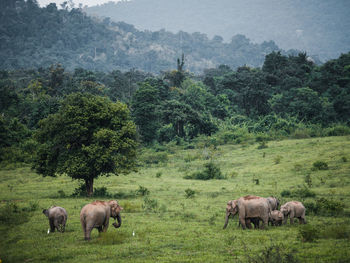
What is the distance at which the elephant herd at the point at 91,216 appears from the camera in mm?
13922

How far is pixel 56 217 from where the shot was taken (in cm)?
1582

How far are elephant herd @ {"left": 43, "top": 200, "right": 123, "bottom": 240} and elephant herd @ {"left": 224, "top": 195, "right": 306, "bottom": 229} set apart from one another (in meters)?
5.23

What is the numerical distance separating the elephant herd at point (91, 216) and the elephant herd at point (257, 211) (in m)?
5.23

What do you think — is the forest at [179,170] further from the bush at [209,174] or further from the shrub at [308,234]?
the bush at [209,174]

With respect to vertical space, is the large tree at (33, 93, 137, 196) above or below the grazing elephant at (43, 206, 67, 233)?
above

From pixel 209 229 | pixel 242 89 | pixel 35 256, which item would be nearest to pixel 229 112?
pixel 242 89

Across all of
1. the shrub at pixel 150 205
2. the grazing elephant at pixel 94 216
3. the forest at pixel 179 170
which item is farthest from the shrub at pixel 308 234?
the shrub at pixel 150 205

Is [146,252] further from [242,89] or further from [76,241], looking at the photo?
[242,89]

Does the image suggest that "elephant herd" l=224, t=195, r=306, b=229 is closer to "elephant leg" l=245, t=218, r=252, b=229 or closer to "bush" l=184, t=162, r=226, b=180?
"elephant leg" l=245, t=218, r=252, b=229

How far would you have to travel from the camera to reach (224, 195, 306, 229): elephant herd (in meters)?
15.4

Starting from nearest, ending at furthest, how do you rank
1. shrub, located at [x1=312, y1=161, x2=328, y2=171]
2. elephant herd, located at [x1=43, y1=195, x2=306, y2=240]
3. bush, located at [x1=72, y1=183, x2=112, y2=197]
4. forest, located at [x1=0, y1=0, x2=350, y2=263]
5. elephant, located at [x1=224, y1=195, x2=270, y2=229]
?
forest, located at [x1=0, y1=0, x2=350, y2=263], elephant herd, located at [x1=43, y1=195, x2=306, y2=240], elephant, located at [x1=224, y1=195, x2=270, y2=229], bush, located at [x1=72, y1=183, x2=112, y2=197], shrub, located at [x1=312, y1=161, x2=328, y2=171]

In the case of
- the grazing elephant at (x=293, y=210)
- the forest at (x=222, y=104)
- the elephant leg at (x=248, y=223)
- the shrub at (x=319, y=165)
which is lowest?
the elephant leg at (x=248, y=223)

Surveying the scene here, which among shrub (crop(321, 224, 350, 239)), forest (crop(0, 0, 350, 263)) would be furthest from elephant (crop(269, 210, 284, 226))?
shrub (crop(321, 224, 350, 239))

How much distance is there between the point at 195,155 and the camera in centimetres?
5191
